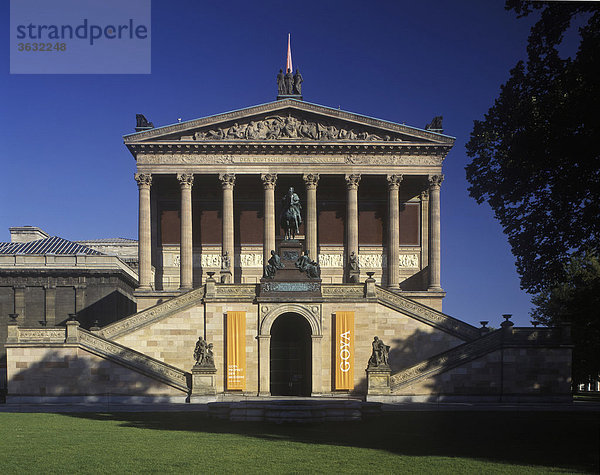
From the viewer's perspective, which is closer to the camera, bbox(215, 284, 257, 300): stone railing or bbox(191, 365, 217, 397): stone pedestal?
bbox(191, 365, 217, 397): stone pedestal

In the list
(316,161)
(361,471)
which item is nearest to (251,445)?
(361,471)

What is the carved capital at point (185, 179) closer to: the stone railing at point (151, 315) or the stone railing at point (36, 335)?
the stone railing at point (151, 315)

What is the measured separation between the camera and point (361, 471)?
20016mm

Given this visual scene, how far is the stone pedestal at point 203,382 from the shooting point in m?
42.0

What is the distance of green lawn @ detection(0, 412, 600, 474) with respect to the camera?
816 inches

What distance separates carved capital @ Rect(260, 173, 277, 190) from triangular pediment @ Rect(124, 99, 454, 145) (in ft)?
9.83

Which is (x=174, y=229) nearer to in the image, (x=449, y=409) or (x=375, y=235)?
(x=375, y=235)

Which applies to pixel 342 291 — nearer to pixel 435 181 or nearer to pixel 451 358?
pixel 451 358

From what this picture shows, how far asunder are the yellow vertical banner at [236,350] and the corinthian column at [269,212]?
17.3 meters

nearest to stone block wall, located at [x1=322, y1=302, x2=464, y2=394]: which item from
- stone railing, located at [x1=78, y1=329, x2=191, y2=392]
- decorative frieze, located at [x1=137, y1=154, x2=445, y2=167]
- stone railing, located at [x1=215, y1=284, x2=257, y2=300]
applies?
stone railing, located at [x1=215, y1=284, x2=257, y2=300]

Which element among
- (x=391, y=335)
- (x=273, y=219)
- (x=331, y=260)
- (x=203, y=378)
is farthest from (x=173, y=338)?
(x=331, y=260)

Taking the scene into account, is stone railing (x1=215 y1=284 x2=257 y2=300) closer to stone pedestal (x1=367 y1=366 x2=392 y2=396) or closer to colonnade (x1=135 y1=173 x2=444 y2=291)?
stone pedestal (x1=367 y1=366 x2=392 y2=396)

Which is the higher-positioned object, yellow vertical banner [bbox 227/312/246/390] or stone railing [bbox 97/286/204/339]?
stone railing [bbox 97/286/204/339]

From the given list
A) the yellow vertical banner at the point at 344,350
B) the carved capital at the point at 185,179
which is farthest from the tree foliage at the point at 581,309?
the carved capital at the point at 185,179
